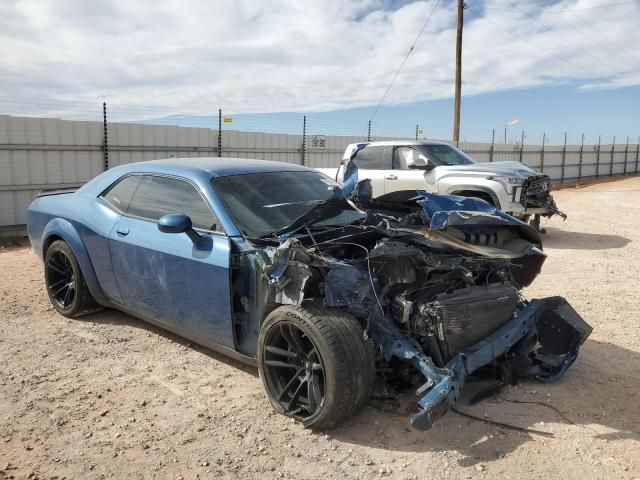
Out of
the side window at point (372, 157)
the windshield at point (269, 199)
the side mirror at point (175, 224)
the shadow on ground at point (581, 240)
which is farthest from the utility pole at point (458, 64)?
the side mirror at point (175, 224)

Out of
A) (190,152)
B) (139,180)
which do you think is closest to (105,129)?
(190,152)

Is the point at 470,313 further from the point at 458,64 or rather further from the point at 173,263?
the point at 458,64

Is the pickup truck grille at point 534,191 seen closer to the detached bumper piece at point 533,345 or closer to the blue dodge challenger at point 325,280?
the blue dodge challenger at point 325,280

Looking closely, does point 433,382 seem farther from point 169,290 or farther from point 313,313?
point 169,290

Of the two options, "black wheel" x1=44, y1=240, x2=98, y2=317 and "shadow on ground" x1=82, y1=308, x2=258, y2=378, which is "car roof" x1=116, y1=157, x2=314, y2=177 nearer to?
"black wheel" x1=44, y1=240, x2=98, y2=317

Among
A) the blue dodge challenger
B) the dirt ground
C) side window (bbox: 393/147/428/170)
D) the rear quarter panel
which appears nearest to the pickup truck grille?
side window (bbox: 393/147/428/170)

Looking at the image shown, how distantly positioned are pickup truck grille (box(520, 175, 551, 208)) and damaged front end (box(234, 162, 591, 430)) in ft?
18.0

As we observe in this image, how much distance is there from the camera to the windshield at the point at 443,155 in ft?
33.3

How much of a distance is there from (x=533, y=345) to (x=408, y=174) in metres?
6.49

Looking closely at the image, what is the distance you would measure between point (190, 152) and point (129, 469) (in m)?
11.1

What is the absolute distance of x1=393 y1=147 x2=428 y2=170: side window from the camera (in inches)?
396

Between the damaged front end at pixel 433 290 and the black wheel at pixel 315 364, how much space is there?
13cm

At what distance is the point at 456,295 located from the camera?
3.54m

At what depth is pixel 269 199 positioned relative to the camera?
14.1 feet
